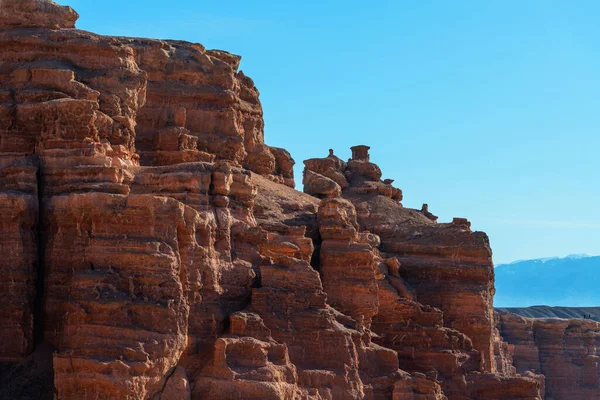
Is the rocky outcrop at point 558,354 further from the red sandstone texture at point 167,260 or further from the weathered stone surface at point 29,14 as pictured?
Answer: the weathered stone surface at point 29,14

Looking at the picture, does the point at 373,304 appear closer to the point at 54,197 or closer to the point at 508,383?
the point at 508,383

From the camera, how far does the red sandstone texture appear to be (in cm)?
4119

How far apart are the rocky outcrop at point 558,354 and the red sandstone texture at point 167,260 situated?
115 ft

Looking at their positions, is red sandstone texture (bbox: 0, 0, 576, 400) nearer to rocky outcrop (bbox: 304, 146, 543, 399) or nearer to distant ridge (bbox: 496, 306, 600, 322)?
rocky outcrop (bbox: 304, 146, 543, 399)

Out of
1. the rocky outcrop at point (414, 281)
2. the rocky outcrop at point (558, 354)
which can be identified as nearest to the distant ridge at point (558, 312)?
the rocky outcrop at point (558, 354)

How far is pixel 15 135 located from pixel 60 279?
6557 millimetres

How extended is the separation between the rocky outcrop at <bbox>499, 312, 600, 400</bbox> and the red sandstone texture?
1382 inches

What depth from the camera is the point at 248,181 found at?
5059 cm

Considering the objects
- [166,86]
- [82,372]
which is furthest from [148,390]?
[166,86]

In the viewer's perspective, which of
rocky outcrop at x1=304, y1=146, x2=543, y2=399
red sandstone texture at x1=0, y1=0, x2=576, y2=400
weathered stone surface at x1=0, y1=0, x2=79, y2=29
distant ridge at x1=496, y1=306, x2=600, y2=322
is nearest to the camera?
red sandstone texture at x1=0, y1=0, x2=576, y2=400

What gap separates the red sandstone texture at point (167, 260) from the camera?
135ft

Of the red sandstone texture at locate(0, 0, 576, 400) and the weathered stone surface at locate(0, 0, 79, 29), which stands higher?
the weathered stone surface at locate(0, 0, 79, 29)

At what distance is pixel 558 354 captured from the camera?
9725 centimetres

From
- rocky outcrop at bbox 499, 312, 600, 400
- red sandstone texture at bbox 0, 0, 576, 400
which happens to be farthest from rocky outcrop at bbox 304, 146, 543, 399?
rocky outcrop at bbox 499, 312, 600, 400
